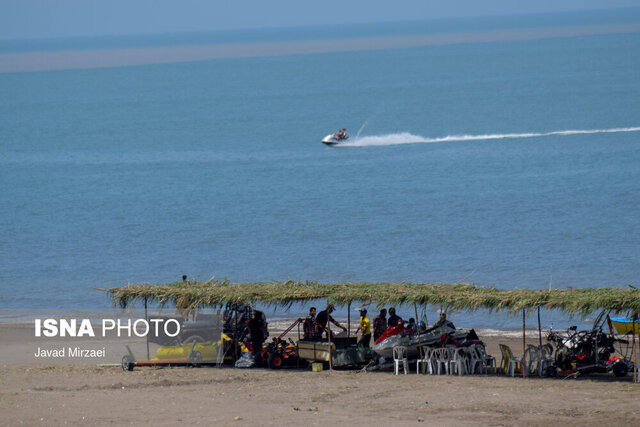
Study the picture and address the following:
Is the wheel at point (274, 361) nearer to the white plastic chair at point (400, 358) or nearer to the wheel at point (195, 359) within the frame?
the wheel at point (195, 359)

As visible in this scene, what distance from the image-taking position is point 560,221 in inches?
1845

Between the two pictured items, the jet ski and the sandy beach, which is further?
the jet ski

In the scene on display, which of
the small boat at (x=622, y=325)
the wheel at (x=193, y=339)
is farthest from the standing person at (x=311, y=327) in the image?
the small boat at (x=622, y=325)

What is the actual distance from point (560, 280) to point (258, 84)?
411 ft

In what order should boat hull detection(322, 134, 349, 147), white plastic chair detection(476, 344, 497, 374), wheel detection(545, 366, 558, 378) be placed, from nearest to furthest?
wheel detection(545, 366, 558, 378) → white plastic chair detection(476, 344, 497, 374) → boat hull detection(322, 134, 349, 147)

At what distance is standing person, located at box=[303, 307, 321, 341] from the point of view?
810 inches

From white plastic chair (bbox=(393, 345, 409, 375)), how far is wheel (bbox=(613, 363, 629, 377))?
4.18 m

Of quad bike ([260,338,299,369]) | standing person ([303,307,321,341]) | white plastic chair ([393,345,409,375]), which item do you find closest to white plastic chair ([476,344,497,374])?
white plastic chair ([393,345,409,375])

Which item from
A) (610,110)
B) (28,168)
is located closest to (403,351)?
(28,168)

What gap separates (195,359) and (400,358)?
4669mm

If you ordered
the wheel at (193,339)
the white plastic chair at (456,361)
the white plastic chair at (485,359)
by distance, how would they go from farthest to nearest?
the wheel at (193,339)
the white plastic chair at (485,359)
the white plastic chair at (456,361)

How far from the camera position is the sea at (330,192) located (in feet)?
126

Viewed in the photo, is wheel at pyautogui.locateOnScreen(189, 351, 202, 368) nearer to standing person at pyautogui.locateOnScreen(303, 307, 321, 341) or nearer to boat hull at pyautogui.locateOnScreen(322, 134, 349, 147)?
standing person at pyautogui.locateOnScreen(303, 307, 321, 341)

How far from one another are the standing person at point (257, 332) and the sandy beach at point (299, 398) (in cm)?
54
